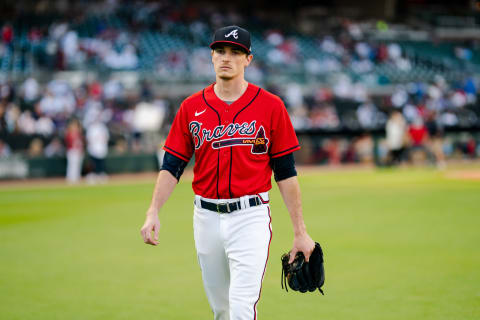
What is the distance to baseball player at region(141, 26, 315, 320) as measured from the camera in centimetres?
387

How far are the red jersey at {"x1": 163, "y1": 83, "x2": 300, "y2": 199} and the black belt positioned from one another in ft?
0.16

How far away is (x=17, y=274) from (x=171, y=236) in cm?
296

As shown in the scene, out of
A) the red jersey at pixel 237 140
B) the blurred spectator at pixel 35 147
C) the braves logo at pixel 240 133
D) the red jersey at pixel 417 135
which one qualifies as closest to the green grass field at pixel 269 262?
the red jersey at pixel 237 140

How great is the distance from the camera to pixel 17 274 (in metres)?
7.52

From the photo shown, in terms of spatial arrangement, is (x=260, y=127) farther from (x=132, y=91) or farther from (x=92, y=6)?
(x=92, y=6)

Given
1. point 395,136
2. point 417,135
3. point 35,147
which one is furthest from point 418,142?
point 35,147

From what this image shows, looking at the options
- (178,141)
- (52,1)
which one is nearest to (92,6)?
(52,1)

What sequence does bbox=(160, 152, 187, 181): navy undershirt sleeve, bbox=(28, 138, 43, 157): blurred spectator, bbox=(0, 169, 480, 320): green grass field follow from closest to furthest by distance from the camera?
bbox=(160, 152, 187, 181): navy undershirt sleeve < bbox=(0, 169, 480, 320): green grass field < bbox=(28, 138, 43, 157): blurred spectator

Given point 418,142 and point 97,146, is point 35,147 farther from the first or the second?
point 418,142

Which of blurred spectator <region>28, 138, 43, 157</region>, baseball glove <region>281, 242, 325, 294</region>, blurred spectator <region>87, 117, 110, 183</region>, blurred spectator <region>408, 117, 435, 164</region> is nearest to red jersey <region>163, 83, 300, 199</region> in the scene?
baseball glove <region>281, 242, 325, 294</region>

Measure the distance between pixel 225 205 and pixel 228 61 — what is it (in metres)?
0.93

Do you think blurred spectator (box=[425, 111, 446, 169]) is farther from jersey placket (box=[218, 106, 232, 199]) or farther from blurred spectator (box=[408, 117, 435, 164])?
jersey placket (box=[218, 106, 232, 199])

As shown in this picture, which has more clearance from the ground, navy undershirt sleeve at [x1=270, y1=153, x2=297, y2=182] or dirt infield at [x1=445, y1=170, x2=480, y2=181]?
navy undershirt sleeve at [x1=270, y1=153, x2=297, y2=182]

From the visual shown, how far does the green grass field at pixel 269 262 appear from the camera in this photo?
592 cm
